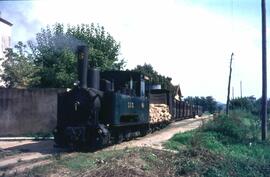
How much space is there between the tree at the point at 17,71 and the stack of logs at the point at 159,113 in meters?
9.41

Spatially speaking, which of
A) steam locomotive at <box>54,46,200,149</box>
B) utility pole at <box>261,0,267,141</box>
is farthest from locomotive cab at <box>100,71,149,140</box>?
utility pole at <box>261,0,267,141</box>

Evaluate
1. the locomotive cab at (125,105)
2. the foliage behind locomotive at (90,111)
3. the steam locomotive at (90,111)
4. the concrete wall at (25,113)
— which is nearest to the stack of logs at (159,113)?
the locomotive cab at (125,105)

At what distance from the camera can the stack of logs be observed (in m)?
26.9

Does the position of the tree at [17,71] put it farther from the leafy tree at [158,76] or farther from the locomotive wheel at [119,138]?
the leafy tree at [158,76]

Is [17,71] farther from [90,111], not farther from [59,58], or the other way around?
[90,111]

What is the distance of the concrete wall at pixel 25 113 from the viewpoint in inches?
1115

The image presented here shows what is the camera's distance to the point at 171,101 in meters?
36.1

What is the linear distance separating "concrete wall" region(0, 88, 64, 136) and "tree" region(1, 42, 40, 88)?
6511 millimetres

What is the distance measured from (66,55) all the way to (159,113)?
12577 mm

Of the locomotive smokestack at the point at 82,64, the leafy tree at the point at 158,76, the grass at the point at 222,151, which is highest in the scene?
the leafy tree at the point at 158,76

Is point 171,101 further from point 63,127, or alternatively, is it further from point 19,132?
point 63,127

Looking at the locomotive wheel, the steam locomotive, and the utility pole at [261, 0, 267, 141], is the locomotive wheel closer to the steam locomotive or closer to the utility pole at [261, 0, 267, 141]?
the steam locomotive

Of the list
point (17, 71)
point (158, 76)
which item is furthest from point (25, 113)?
point (158, 76)

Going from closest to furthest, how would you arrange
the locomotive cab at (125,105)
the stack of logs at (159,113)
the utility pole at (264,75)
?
the locomotive cab at (125,105), the utility pole at (264,75), the stack of logs at (159,113)
